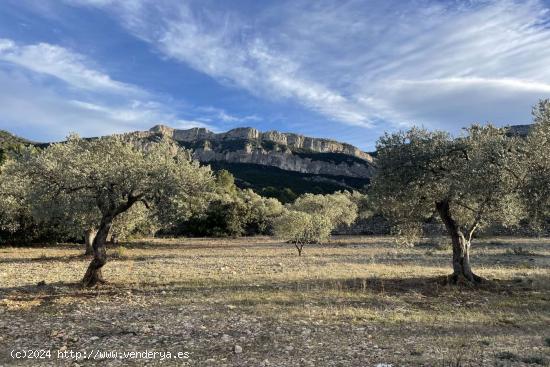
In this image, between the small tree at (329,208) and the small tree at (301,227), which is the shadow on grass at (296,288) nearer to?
the small tree at (301,227)

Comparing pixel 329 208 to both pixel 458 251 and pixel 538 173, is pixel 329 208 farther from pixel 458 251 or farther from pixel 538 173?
pixel 538 173

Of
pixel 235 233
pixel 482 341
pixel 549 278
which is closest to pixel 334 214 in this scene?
pixel 235 233

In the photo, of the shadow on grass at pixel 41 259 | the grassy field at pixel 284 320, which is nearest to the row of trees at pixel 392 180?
the grassy field at pixel 284 320

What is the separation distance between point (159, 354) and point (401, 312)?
33.5ft

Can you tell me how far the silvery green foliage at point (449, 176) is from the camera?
20.5 m

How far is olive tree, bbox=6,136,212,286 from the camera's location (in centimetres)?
2217

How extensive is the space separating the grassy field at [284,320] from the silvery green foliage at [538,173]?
14.2ft

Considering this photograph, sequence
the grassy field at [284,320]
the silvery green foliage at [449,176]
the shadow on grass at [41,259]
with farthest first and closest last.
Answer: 1. the shadow on grass at [41,259]
2. the silvery green foliage at [449,176]
3. the grassy field at [284,320]

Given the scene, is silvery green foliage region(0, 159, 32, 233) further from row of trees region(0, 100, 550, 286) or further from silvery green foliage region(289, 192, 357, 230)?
silvery green foliage region(289, 192, 357, 230)

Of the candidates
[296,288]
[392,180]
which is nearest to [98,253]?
[296,288]

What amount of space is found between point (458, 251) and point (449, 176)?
5.16 m

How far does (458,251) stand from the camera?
24.6 metres

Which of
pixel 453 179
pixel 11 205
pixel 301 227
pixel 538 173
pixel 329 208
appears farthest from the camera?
pixel 329 208

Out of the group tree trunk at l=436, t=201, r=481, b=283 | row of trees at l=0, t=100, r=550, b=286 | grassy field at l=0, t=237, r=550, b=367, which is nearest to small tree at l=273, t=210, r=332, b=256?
grassy field at l=0, t=237, r=550, b=367
